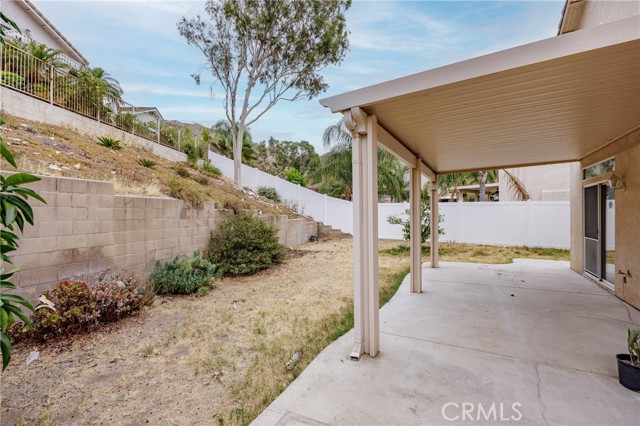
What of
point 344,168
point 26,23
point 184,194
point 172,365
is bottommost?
point 172,365

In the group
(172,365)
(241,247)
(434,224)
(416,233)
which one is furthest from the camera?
(434,224)

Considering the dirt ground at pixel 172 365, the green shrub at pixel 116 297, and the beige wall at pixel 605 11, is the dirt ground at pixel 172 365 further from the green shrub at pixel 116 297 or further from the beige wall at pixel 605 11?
the beige wall at pixel 605 11

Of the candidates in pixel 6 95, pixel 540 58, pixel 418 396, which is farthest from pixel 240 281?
pixel 6 95

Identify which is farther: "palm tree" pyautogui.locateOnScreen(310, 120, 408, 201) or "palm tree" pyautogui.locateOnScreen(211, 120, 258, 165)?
"palm tree" pyautogui.locateOnScreen(211, 120, 258, 165)

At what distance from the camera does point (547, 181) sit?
592 inches

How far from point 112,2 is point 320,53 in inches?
323

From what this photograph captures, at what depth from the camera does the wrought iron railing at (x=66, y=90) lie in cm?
782

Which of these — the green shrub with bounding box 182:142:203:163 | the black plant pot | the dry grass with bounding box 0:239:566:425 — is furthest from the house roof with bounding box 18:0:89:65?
the black plant pot

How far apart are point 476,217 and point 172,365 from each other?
1187cm

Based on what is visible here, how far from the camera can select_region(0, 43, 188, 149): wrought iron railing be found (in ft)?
25.6

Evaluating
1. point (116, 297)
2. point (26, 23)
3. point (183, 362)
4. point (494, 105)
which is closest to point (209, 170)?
point (26, 23)

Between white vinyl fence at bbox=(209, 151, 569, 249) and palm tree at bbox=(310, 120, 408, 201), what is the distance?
10.8ft

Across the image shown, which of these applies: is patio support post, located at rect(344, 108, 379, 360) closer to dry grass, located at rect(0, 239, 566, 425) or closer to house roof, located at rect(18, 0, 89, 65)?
dry grass, located at rect(0, 239, 566, 425)

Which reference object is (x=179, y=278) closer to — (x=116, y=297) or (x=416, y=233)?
(x=116, y=297)
